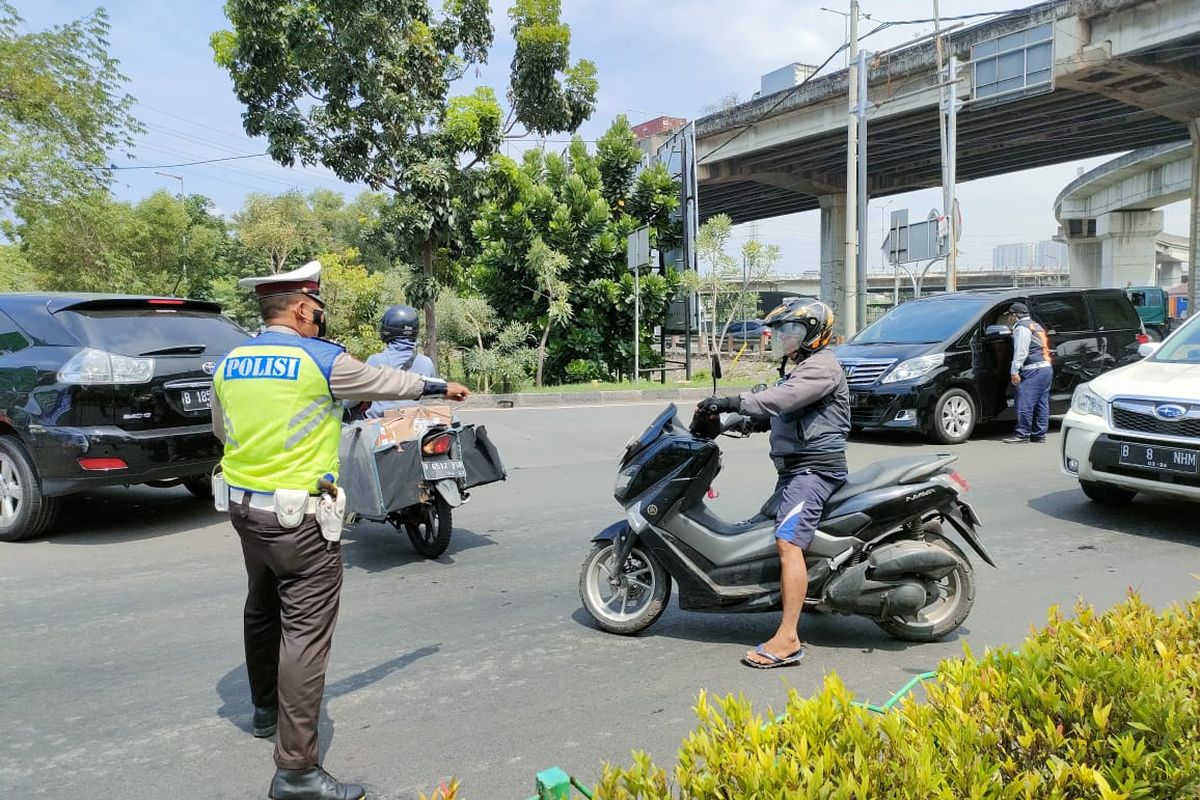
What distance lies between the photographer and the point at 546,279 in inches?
747

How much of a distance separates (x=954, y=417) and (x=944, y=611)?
6.36m

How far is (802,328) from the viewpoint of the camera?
399 cm

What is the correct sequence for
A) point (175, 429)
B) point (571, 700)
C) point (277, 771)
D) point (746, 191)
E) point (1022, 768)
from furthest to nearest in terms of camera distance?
point (746, 191) → point (175, 429) → point (571, 700) → point (277, 771) → point (1022, 768)

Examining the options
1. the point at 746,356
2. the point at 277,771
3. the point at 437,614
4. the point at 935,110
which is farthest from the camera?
the point at 746,356

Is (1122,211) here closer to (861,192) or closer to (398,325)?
(861,192)

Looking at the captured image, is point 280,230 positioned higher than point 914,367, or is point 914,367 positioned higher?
point 280,230

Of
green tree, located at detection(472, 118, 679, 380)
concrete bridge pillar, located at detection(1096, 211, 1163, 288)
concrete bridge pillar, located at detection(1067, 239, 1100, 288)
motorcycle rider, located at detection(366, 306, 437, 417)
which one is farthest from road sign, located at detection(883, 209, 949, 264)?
concrete bridge pillar, located at detection(1067, 239, 1100, 288)

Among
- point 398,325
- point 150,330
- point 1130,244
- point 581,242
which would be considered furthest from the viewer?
point 1130,244

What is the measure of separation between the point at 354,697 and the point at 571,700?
0.94 meters

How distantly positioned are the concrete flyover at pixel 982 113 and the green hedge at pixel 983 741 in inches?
995

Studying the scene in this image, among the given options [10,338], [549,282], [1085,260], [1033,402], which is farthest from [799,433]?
[1085,260]

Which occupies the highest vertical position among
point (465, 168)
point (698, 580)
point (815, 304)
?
point (465, 168)

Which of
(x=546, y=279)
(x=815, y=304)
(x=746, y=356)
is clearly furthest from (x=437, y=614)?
(x=746, y=356)

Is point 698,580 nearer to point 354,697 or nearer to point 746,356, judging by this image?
point 354,697
